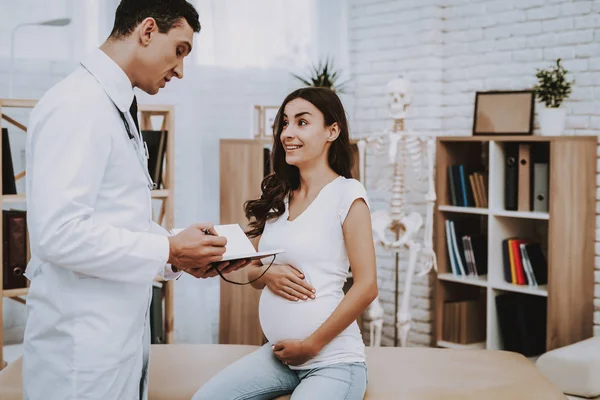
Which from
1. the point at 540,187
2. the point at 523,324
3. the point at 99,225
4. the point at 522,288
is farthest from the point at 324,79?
the point at 99,225

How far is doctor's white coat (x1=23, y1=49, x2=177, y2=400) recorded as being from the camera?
1474 millimetres

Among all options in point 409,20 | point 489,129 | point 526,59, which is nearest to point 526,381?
point 489,129

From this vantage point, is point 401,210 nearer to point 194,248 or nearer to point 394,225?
point 394,225

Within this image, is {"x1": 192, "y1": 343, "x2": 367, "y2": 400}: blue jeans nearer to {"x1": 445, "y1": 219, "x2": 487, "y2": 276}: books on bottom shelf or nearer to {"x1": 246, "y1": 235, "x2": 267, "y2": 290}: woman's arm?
{"x1": 246, "y1": 235, "x2": 267, "y2": 290}: woman's arm

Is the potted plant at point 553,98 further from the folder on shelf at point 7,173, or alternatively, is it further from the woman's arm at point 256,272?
the folder on shelf at point 7,173

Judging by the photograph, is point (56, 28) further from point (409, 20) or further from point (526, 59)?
point (526, 59)

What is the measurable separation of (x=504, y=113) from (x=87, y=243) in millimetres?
3014

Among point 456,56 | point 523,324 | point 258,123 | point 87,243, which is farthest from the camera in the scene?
point 456,56

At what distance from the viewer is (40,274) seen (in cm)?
161

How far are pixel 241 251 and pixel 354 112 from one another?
3.09 metres

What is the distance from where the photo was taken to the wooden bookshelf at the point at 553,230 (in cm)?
359

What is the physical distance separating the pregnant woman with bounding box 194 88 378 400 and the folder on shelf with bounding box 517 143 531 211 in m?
1.83

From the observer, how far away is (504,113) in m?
4.02

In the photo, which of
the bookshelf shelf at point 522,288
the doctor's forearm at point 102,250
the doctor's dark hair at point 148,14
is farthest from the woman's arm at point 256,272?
the bookshelf shelf at point 522,288
